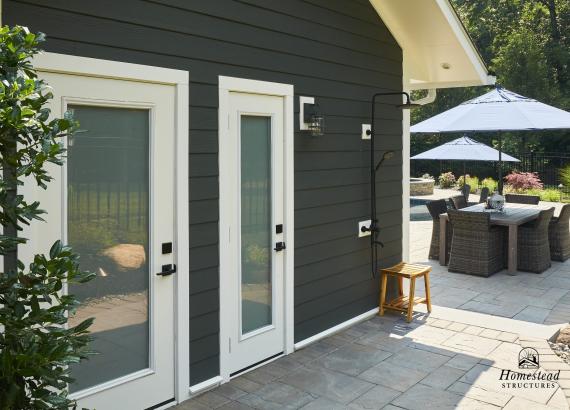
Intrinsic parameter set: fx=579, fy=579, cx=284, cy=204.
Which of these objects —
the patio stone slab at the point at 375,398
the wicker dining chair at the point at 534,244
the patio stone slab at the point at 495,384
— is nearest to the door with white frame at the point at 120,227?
the patio stone slab at the point at 375,398

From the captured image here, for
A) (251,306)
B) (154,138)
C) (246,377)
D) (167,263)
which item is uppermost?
(154,138)

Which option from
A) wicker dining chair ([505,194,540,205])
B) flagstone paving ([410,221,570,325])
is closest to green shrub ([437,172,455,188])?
wicker dining chair ([505,194,540,205])

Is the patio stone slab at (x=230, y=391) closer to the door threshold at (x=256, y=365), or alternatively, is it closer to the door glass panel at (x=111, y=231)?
the door threshold at (x=256, y=365)

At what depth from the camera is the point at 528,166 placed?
20344mm

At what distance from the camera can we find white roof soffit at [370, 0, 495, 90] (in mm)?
5438

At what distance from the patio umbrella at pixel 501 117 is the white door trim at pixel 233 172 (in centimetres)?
367

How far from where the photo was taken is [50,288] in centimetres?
200

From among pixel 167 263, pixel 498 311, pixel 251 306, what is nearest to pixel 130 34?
pixel 167 263

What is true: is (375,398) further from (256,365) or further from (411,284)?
(411,284)

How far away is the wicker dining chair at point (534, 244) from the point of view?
749cm

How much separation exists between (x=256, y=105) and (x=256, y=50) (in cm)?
40

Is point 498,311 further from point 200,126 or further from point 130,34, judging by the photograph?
point 130,34

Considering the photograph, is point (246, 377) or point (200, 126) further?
point (246, 377)

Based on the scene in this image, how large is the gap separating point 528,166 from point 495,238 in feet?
46.6
